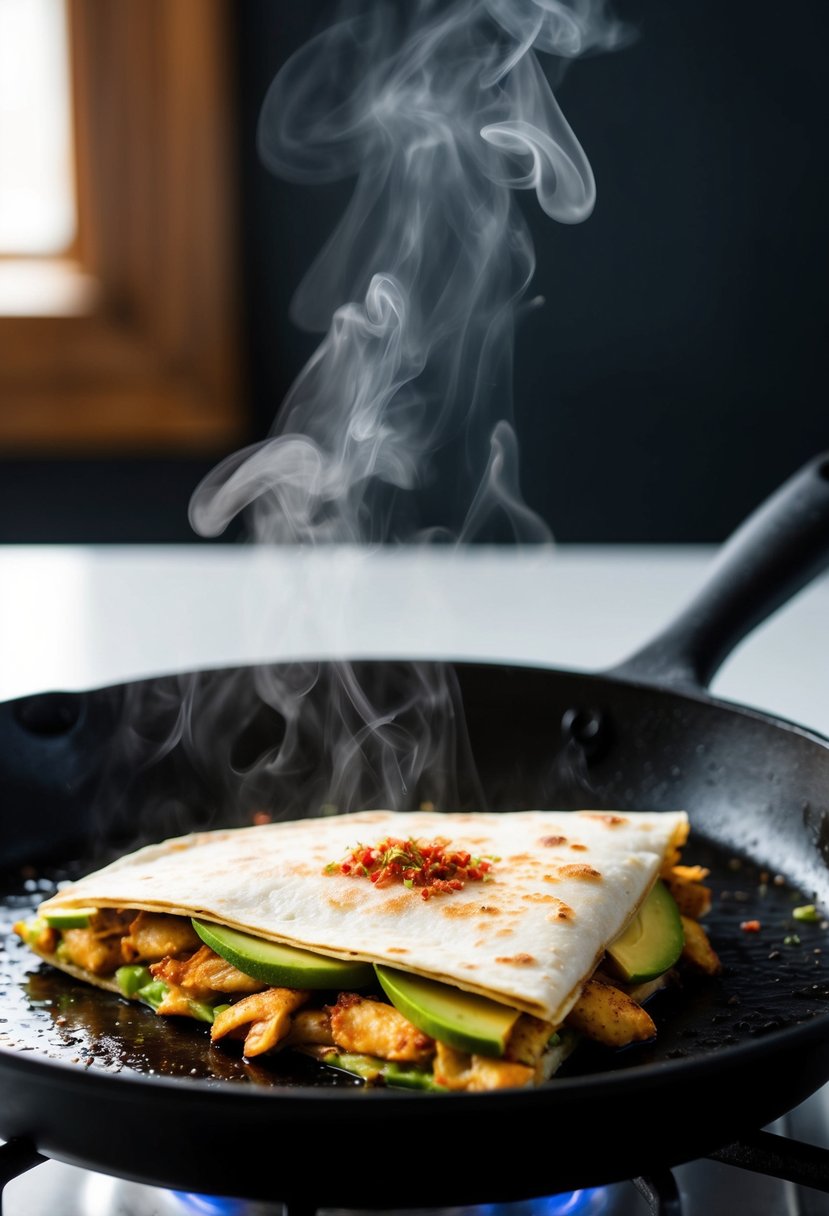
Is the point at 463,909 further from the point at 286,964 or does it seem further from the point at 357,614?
the point at 357,614

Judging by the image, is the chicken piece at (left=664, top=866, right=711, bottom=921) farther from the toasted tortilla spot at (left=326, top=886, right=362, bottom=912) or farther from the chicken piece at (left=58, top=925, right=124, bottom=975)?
the chicken piece at (left=58, top=925, right=124, bottom=975)

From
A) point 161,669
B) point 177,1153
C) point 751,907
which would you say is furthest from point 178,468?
point 177,1153

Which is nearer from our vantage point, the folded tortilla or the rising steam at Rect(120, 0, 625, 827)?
the folded tortilla

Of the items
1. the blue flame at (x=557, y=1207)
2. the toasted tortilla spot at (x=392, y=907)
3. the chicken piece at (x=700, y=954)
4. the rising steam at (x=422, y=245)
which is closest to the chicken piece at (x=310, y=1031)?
the toasted tortilla spot at (x=392, y=907)

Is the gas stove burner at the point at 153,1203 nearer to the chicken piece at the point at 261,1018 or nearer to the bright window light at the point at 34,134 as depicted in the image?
the chicken piece at the point at 261,1018

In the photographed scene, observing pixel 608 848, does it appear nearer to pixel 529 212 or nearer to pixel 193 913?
pixel 193 913

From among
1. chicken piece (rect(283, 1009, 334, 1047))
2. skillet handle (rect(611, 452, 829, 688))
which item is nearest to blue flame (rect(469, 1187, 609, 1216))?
chicken piece (rect(283, 1009, 334, 1047))
